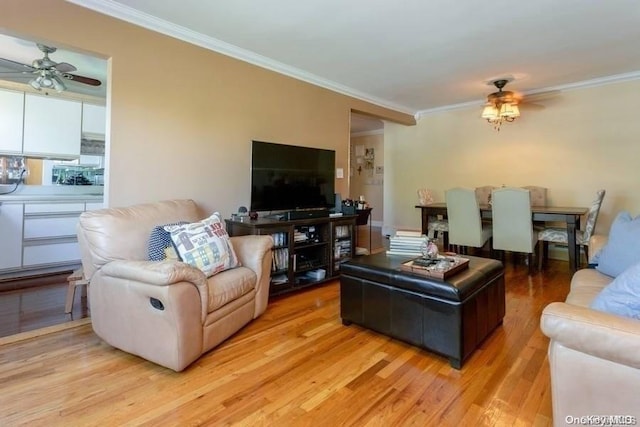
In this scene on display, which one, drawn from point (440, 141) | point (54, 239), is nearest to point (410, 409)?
point (54, 239)

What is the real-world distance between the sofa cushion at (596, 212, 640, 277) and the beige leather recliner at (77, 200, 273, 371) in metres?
2.18

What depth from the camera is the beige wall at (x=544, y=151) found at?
165 inches

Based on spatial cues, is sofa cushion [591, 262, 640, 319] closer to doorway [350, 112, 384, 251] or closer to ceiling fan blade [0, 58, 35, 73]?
ceiling fan blade [0, 58, 35, 73]

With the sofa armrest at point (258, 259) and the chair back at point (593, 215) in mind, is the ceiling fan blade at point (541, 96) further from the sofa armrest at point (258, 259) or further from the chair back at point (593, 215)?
the sofa armrest at point (258, 259)

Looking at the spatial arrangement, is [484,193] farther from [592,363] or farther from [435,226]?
[592,363]

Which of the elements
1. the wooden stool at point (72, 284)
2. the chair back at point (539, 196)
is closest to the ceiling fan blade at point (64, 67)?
the wooden stool at point (72, 284)

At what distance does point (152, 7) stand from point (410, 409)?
3112 millimetres

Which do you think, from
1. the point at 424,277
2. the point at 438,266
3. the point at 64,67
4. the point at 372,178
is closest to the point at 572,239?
the point at 438,266

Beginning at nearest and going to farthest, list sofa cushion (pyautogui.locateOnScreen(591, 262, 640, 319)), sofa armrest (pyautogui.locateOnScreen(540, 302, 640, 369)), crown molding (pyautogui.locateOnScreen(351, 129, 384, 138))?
sofa armrest (pyautogui.locateOnScreen(540, 302, 640, 369)) < sofa cushion (pyautogui.locateOnScreen(591, 262, 640, 319)) < crown molding (pyautogui.locateOnScreen(351, 129, 384, 138))

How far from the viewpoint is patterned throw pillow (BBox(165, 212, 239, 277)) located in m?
2.15

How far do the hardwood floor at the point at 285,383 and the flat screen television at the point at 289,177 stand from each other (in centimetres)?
128

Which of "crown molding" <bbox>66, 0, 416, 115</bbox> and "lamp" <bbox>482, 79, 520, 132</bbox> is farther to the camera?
"lamp" <bbox>482, 79, 520, 132</bbox>

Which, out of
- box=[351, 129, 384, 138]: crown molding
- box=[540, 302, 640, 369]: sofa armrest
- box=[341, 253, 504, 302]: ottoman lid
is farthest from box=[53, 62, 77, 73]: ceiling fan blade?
box=[351, 129, 384, 138]: crown molding

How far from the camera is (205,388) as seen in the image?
66.6 inches
